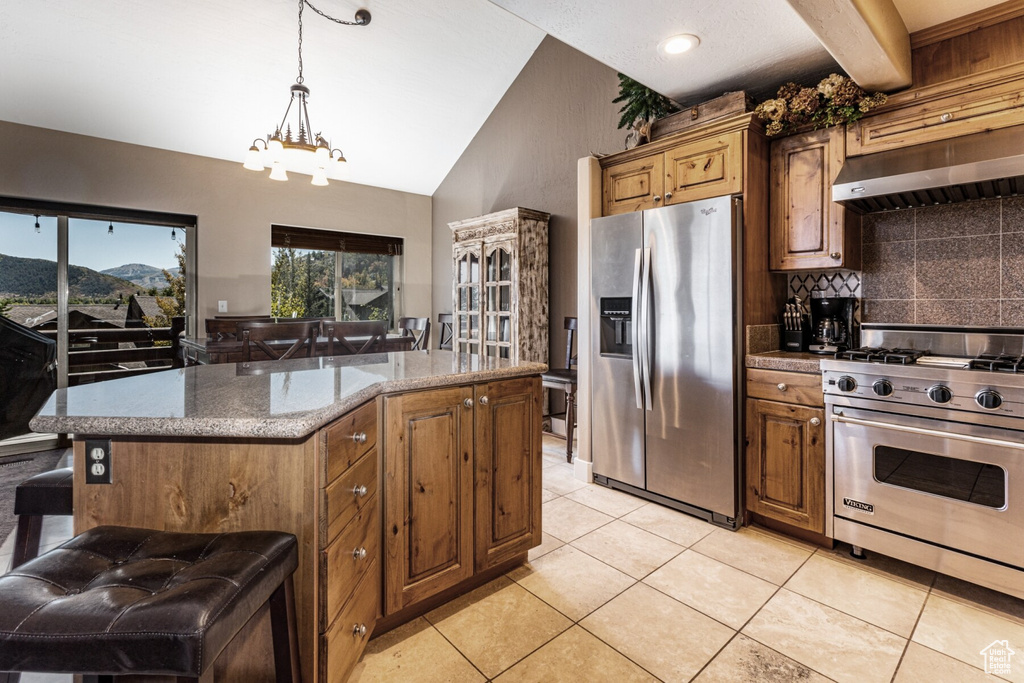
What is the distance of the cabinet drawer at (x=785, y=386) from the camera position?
231 centimetres

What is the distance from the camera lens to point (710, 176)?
8.59ft

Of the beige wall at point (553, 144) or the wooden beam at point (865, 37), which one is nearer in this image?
the wooden beam at point (865, 37)

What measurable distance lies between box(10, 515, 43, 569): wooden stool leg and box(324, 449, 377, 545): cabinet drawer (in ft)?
2.93

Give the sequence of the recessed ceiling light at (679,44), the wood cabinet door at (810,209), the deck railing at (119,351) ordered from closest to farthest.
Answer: the recessed ceiling light at (679,44) < the wood cabinet door at (810,209) < the deck railing at (119,351)

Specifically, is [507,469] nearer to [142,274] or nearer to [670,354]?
[670,354]

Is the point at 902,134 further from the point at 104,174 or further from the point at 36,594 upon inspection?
the point at 104,174

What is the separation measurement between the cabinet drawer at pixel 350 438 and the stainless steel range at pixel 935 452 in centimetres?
211

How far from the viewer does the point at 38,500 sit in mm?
1311

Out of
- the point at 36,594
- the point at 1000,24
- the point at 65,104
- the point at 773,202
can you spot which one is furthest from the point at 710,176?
the point at 65,104

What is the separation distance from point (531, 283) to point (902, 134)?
9.30 ft

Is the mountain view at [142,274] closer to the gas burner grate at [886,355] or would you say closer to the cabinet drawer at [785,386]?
the cabinet drawer at [785,386]

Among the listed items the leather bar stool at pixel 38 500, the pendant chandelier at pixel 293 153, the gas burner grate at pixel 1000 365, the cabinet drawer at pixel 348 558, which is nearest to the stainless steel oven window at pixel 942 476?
the gas burner grate at pixel 1000 365

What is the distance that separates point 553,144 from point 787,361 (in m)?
3.25

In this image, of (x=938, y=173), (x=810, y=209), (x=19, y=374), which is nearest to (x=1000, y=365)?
(x=938, y=173)
